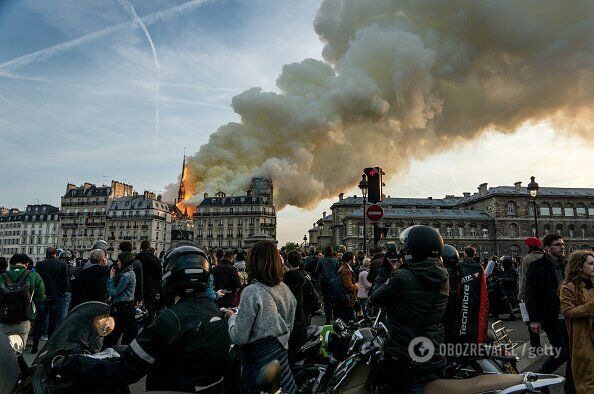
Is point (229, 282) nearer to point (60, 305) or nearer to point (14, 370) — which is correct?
point (60, 305)

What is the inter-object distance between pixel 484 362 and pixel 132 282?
5.00m

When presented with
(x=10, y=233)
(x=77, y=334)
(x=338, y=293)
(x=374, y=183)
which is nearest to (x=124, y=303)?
(x=338, y=293)

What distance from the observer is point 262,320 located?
2.86m

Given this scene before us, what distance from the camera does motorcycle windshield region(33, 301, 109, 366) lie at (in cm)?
204

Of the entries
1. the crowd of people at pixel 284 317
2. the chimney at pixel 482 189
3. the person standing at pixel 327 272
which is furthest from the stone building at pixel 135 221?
the crowd of people at pixel 284 317

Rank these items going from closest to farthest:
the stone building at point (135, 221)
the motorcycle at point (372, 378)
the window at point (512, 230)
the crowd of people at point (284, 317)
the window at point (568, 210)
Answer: the crowd of people at point (284, 317)
the motorcycle at point (372, 378)
the window at point (512, 230)
the window at point (568, 210)
the stone building at point (135, 221)

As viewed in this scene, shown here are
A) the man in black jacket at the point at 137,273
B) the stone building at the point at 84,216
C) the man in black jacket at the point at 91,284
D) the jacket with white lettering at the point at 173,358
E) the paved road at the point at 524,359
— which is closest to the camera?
the jacket with white lettering at the point at 173,358

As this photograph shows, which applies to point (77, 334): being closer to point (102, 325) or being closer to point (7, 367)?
point (102, 325)

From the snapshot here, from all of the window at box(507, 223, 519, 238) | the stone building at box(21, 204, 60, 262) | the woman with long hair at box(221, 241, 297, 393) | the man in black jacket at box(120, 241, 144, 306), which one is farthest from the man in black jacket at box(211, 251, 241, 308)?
the stone building at box(21, 204, 60, 262)

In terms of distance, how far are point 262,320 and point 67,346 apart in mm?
1208

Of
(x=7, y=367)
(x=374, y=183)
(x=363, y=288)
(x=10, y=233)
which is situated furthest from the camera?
(x=10, y=233)

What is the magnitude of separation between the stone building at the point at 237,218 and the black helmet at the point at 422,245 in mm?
64649

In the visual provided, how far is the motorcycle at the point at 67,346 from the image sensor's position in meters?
1.84

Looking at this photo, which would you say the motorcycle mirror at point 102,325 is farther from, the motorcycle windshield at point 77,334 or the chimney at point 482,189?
the chimney at point 482,189
